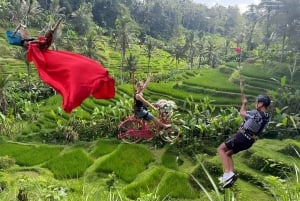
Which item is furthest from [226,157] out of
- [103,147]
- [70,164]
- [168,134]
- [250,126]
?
[103,147]

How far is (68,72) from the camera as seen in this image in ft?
12.8

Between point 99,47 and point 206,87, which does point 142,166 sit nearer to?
point 206,87

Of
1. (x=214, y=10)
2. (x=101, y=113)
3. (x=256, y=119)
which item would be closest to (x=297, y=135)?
(x=101, y=113)

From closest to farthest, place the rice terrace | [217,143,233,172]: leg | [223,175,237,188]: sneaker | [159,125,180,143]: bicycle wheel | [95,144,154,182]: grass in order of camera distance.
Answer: [223,175,237,188]: sneaker
[217,143,233,172]: leg
the rice terrace
[159,125,180,143]: bicycle wheel
[95,144,154,182]: grass

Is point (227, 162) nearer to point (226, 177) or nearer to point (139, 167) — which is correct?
point (226, 177)

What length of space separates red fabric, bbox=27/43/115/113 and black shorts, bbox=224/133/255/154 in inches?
55.1

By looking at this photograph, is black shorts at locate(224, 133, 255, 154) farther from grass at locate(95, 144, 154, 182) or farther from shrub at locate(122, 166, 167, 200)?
grass at locate(95, 144, 154, 182)

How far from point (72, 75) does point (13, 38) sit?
0.74 meters

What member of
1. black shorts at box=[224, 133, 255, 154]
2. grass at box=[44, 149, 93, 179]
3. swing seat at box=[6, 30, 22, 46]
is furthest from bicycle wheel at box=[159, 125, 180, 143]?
swing seat at box=[6, 30, 22, 46]

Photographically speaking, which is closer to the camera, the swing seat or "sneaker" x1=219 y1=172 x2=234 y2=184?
the swing seat

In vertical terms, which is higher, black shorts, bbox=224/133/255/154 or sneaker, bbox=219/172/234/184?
black shorts, bbox=224/133/255/154

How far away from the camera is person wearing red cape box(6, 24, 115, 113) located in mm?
3729

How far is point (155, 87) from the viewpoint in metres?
22.5

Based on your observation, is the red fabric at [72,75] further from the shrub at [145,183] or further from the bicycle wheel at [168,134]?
the shrub at [145,183]
